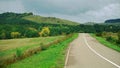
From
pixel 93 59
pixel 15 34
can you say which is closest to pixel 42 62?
pixel 93 59

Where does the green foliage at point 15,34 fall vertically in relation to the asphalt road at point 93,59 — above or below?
below

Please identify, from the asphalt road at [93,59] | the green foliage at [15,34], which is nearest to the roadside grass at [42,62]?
the asphalt road at [93,59]

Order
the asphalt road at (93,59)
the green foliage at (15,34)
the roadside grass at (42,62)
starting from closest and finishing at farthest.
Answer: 1. the asphalt road at (93,59)
2. the roadside grass at (42,62)
3. the green foliage at (15,34)

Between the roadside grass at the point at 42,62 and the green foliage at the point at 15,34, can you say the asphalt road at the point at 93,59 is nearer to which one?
the roadside grass at the point at 42,62

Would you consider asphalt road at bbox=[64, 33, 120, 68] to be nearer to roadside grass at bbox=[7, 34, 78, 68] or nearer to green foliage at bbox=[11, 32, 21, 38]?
roadside grass at bbox=[7, 34, 78, 68]

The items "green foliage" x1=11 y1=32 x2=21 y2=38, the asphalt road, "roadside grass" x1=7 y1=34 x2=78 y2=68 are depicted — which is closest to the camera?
the asphalt road

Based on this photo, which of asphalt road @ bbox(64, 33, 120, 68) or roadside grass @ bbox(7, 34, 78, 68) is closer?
asphalt road @ bbox(64, 33, 120, 68)

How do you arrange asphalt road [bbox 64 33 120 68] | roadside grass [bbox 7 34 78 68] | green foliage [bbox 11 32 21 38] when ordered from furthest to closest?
green foliage [bbox 11 32 21 38]
roadside grass [bbox 7 34 78 68]
asphalt road [bbox 64 33 120 68]

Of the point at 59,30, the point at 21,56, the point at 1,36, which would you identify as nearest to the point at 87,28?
the point at 59,30

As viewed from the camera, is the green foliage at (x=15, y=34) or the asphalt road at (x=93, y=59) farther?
the green foliage at (x=15, y=34)

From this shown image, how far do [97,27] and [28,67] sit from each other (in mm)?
173424

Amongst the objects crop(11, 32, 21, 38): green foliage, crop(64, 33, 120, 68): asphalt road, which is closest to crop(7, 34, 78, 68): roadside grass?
crop(64, 33, 120, 68): asphalt road

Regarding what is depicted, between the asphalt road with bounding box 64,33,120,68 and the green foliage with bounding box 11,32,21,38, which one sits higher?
the asphalt road with bounding box 64,33,120,68

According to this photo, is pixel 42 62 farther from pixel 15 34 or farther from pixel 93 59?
pixel 15 34
